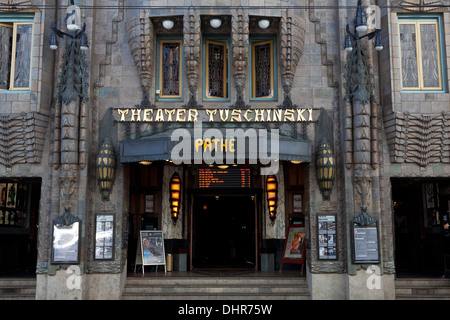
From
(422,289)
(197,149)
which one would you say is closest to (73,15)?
(197,149)

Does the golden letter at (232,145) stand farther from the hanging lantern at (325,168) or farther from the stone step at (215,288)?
the stone step at (215,288)

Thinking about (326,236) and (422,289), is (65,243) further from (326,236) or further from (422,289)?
(422,289)

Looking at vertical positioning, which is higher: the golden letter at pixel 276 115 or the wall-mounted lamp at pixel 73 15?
the wall-mounted lamp at pixel 73 15

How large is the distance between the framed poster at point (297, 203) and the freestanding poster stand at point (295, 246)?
933 millimetres

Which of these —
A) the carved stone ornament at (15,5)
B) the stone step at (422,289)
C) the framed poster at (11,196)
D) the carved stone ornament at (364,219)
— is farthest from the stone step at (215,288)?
the carved stone ornament at (15,5)

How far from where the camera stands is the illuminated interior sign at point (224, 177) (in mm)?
18484

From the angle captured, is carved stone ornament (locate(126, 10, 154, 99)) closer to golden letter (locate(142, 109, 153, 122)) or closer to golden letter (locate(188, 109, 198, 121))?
golden letter (locate(142, 109, 153, 122))

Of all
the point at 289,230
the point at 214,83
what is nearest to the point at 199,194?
the point at 289,230

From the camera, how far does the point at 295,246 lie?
17.0 meters

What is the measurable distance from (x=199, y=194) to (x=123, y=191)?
4399 millimetres

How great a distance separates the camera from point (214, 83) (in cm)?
1580

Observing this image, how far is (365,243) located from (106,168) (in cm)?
808

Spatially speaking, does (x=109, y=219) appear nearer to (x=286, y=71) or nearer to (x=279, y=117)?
(x=279, y=117)

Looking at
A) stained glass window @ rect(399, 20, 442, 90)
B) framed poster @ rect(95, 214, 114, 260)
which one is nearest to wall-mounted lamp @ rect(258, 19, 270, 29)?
stained glass window @ rect(399, 20, 442, 90)
